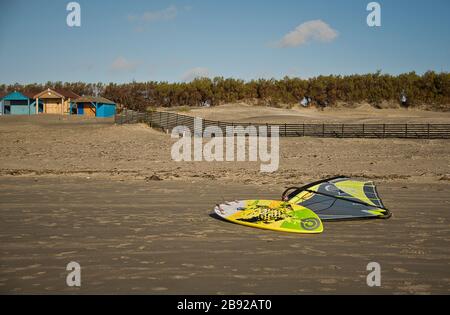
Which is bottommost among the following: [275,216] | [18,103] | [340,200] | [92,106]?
[275,216]

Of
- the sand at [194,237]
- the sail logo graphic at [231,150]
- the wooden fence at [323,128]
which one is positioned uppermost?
the wooden fence at [323,128]

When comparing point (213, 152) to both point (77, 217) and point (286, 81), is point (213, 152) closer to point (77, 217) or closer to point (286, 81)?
point (77, 217)

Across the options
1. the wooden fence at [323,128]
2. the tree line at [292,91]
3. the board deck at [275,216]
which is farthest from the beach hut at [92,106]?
the board deck at [275,216]

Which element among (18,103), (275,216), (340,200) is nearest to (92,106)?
(18,103)

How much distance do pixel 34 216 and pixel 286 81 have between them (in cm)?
6562

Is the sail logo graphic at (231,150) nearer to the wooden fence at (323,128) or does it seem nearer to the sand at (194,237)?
the wooden fence at (323,128)

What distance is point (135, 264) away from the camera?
19.6 ft

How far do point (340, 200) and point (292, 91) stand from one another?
63.0m

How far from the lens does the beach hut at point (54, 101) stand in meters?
54.5

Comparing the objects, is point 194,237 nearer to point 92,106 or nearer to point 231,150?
point 231,150

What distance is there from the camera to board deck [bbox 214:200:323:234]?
7709 mm

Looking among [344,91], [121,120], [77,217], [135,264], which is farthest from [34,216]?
[344,91]

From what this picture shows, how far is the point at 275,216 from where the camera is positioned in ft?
26.3

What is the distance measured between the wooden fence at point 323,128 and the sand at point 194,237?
12.4m
